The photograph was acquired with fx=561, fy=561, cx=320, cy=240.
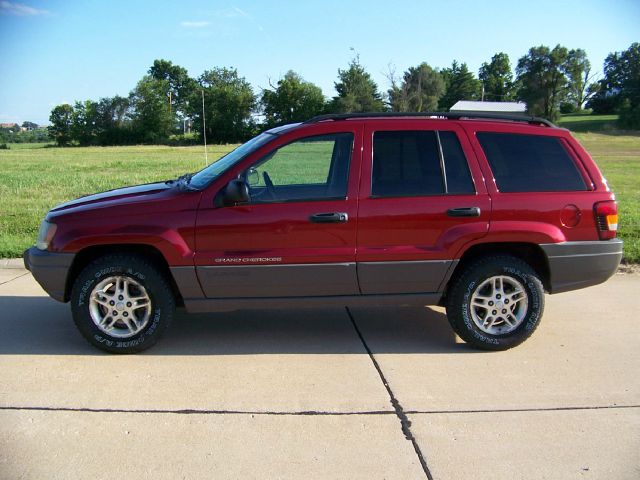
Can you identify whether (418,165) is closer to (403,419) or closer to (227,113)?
(403,419)

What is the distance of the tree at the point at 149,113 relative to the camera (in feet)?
290

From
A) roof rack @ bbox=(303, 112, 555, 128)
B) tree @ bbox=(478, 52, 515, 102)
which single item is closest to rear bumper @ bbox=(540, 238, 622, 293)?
roof rack @ bbox=(303, 112, 555, 128)

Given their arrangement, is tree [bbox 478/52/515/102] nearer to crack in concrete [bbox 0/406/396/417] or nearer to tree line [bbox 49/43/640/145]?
tree line [bbox 49/43/640/145]

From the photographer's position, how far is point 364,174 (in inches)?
172

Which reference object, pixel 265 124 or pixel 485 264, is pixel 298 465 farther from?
pixel 265 124

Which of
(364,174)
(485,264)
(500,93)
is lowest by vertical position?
(485,264)

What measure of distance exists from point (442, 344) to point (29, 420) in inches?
122

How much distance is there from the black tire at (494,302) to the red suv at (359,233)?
11 mm

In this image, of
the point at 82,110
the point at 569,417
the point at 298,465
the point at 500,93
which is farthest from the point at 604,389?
the point at 500,93

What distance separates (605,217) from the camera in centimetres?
447

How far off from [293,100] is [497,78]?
181ft

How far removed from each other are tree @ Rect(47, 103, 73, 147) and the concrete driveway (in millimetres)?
91063

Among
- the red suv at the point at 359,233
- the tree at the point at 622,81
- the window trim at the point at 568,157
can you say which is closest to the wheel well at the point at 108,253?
the red suv at the point at 359,233

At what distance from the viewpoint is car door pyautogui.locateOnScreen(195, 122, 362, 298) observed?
13.9 ft
